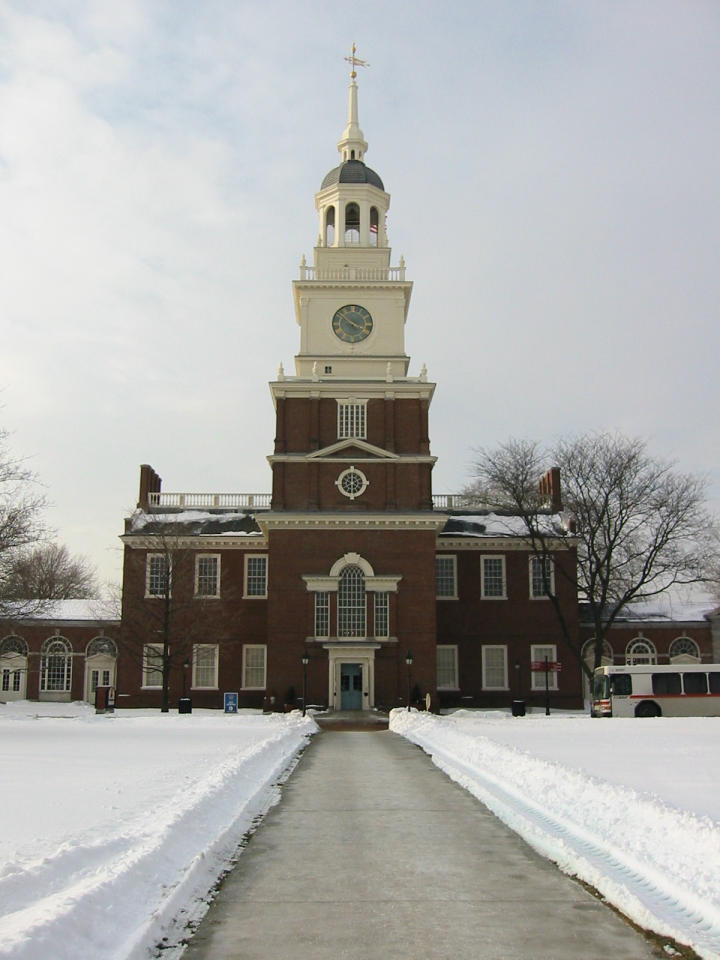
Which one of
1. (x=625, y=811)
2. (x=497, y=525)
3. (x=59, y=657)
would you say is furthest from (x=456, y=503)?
(x=625, y=811)

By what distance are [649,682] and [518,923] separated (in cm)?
3618

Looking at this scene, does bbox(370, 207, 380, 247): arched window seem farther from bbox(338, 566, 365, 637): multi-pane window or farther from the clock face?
bbox(338, 566, 365, 637): multi-pane window

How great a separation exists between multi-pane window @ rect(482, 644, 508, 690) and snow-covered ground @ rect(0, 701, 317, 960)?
102 feet

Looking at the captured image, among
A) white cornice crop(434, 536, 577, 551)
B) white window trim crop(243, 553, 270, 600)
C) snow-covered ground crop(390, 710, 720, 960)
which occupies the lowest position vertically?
snow-covered ground crop(390, 710, 720, 960)

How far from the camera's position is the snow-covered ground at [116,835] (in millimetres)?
6574

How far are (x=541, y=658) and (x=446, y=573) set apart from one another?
6.85m

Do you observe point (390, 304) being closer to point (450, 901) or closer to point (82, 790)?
point (82, 790)

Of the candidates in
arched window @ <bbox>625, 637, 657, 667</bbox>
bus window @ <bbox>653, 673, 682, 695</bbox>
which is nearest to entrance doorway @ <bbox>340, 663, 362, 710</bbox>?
bus window @ <bbox>653, 673, 682, 695</bbox>

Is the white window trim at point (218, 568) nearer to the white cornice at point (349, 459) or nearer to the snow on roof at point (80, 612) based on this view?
the snow on roof at point (80, 612)

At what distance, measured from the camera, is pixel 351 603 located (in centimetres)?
4694

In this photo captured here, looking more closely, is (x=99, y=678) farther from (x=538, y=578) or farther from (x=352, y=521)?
(x=538, y=578)

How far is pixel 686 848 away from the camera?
923 cm

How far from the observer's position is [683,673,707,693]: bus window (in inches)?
1629

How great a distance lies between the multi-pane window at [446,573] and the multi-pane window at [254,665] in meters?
10.2
